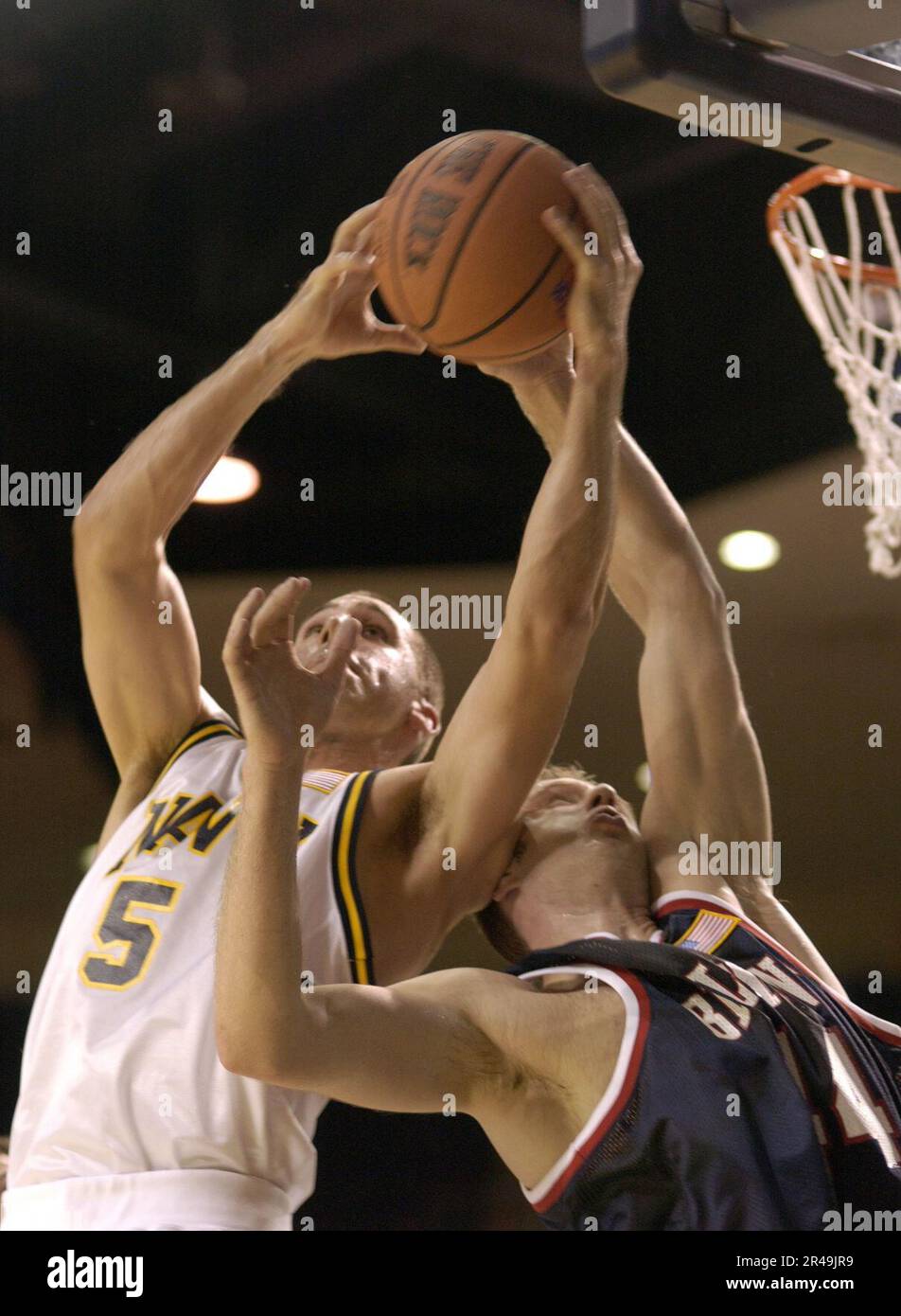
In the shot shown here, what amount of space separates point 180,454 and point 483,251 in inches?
22.4

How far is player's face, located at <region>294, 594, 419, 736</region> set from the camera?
221 cm

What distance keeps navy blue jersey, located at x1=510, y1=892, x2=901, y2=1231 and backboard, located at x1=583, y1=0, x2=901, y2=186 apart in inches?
42.6

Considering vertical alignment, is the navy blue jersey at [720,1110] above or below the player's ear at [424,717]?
below

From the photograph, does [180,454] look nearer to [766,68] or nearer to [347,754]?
[347,754]

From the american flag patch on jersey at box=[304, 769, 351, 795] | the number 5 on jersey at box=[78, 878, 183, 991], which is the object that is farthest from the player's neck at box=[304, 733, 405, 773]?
the number 5 on jersey at box=[78, 878, 183, 991]

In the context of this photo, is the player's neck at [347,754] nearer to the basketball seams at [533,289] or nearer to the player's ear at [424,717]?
the player's ear at [424,717]

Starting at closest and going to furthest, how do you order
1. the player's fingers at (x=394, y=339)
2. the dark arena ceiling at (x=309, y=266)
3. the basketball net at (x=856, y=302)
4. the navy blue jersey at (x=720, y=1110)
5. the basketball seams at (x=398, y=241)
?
1. the navy blue jersey at (x=720, y=1110)
2. the basketball seams at (x=398, y=241)
3. the player's fingers at (x=394, y=339)
4. the basketball net at (x=856, y=302)
5. the dark arena ceiling at (x=309, y=266)

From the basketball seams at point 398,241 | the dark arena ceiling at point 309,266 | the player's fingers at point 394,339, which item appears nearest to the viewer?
the basketball seams at point 398,241

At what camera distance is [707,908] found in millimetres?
1935

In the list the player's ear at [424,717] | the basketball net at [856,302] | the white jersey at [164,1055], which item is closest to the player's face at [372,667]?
the player's ear at [424,717]

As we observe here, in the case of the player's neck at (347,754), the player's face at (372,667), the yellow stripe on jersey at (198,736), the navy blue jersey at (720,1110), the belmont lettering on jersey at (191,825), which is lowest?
the navy blue jersey at (720,1110)

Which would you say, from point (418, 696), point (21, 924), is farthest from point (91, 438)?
point (418, 696)

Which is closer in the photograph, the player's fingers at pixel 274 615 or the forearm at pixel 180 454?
the player's fingers at pixel 274 615

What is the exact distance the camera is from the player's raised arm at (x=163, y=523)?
2.11 meters
